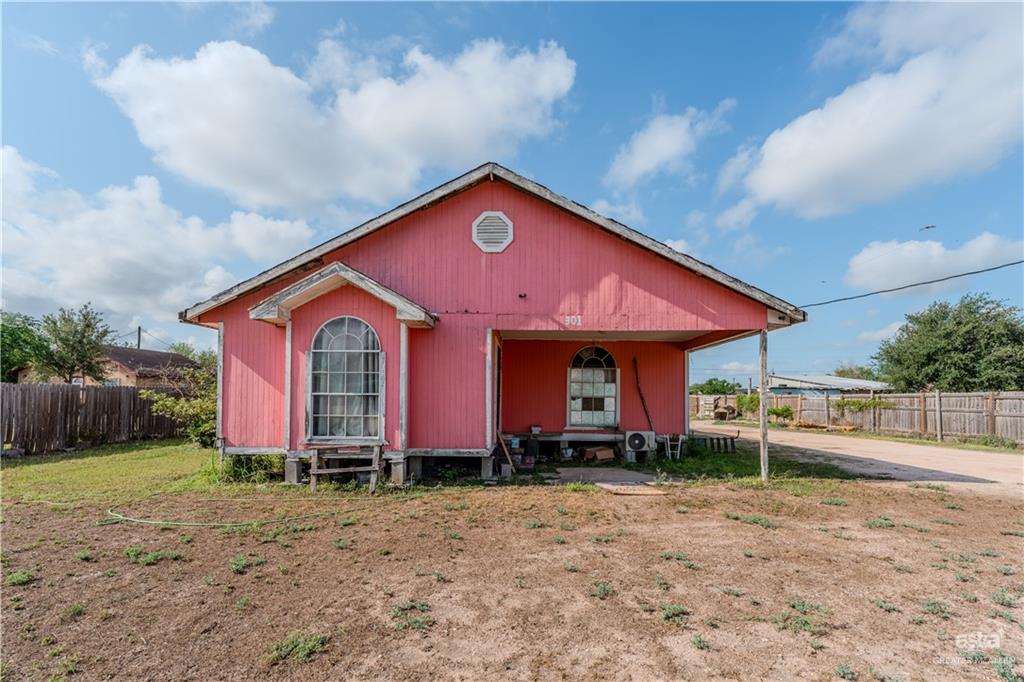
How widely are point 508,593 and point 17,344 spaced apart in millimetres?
28941

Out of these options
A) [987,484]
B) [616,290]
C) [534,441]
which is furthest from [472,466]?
[987,484]

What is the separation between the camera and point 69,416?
13.9 m

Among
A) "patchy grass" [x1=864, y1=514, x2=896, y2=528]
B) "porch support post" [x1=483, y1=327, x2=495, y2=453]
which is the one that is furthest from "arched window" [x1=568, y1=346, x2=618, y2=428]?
"patchy grass" [x1=864, y1=514, x2=896, y2=528]

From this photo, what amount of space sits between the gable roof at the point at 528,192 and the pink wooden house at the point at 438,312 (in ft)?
0.08

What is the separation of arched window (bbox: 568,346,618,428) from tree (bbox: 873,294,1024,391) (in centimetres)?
2255

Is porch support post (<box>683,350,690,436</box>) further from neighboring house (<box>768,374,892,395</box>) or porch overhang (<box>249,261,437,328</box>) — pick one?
neighboring house (<box>768,374,892,395</box>)

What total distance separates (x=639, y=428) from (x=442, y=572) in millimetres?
8970

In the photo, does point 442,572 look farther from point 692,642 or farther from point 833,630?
point 833,630

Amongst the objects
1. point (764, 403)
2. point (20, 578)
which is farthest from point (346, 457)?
point (764, 403)

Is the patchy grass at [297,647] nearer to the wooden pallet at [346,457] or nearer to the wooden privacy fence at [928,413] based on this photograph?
the wooden pallet at [346,457]

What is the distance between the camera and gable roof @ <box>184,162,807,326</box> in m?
9.46

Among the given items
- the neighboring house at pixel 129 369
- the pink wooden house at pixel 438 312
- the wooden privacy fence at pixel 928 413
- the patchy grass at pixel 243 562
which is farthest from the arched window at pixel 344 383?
the neighboring house at pixel 129 369

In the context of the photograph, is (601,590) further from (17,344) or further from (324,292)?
(17,344)

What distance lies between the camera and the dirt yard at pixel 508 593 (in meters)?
3.38
